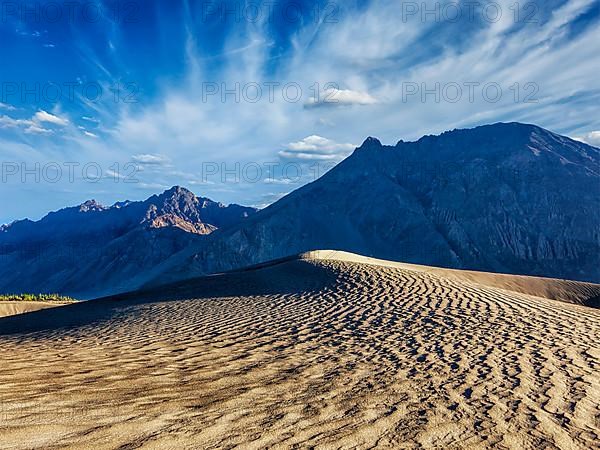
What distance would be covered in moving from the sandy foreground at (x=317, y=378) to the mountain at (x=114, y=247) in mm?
78337

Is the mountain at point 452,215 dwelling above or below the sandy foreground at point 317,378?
above

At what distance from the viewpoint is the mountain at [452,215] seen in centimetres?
7938

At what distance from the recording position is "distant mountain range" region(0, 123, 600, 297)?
80125 millimetres

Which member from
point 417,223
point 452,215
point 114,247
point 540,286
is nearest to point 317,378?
point 540,286

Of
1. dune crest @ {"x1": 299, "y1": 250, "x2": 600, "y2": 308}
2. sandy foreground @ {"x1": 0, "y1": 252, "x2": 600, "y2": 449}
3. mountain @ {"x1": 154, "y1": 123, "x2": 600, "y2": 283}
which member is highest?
mountain @ {"x1": 154, "y1": 123, "x2": 600, "y2": 283}

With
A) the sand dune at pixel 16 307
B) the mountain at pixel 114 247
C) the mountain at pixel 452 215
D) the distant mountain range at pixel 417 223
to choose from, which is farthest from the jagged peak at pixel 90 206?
the sand dune at pixel 16 307

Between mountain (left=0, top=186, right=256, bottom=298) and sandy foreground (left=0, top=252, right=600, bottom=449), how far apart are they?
78.3m

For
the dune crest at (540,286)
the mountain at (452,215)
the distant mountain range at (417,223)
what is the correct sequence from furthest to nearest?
the distant mountain range at (417,223), the mountain at (452,215), the dune crest at (540,286)

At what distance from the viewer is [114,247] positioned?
104m

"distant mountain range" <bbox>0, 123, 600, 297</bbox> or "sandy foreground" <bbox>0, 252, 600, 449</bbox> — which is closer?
"sandy foreground" <bbox>0, 252, 600, 449</bbox>

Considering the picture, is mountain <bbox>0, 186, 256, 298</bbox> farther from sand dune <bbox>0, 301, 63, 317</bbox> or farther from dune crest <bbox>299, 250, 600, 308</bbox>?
dune crest <bbox>299, 250, 600, 308</bbox>

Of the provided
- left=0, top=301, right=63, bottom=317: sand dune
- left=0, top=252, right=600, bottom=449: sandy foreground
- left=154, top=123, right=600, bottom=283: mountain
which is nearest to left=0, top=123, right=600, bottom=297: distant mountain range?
left=154, top=123, right=600, bottom=283: mountain

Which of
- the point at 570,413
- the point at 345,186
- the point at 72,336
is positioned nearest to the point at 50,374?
the point at 72,336

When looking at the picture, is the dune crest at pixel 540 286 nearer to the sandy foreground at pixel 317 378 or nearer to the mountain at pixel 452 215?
the sandy foreground at pixel 317 378
